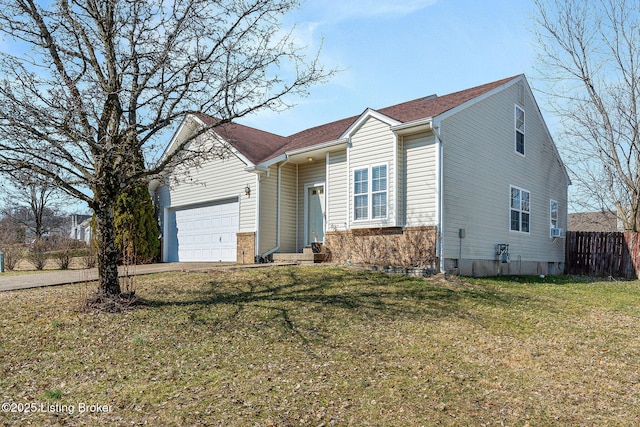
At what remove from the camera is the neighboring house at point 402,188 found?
12562 mm

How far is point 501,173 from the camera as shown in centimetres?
1483

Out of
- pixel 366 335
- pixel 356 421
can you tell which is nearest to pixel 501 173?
pixel 366 335

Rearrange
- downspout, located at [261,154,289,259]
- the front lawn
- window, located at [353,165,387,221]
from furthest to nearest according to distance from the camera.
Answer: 1. downspout, located at [261,154,289,259]
2. window, located at [353,165,387,221]
3. the front lawn

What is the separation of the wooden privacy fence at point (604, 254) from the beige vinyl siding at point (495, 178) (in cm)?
71

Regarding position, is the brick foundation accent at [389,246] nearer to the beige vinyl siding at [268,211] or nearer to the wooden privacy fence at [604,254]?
the beige vinyl siding at [268,211]

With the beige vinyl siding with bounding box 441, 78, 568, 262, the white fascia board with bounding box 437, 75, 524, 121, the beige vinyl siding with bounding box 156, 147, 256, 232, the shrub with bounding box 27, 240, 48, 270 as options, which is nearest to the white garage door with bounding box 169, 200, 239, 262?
the beige vinyl siding with bounding box 156, 147, 256, 232

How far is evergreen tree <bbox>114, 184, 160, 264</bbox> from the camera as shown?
16.9 meters

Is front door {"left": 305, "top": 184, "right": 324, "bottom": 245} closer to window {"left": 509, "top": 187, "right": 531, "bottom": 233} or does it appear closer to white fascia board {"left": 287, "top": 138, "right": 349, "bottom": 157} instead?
white fascia board {"left": 287, "top": 138, "right": 349, "bottom": 157}

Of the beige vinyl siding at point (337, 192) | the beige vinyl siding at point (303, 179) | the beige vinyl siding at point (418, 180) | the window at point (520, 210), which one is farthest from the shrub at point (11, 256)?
→ the window at point (520, 210)

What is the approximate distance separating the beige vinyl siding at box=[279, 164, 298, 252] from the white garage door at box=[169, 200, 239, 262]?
64.1 inches

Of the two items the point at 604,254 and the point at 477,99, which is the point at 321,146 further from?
the point at 604,254

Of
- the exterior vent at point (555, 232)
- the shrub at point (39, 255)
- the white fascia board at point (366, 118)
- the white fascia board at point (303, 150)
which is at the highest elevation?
the white fascia board at point (366, 118)

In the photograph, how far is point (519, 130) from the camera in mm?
16188

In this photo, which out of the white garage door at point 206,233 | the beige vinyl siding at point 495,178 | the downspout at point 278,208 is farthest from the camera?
the white garage door at point 206,233
